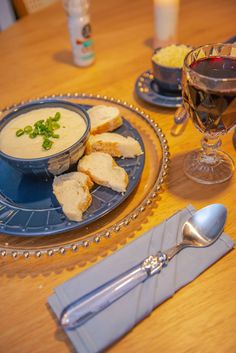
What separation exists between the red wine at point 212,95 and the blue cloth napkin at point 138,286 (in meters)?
0.20

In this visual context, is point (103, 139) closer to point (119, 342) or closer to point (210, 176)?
point (210, 176)

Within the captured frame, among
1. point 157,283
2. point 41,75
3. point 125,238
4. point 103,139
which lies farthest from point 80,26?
point 157,283

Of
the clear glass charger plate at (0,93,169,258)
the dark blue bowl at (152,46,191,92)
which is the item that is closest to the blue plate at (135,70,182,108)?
the dark blue bowl at (152,46,191,92)

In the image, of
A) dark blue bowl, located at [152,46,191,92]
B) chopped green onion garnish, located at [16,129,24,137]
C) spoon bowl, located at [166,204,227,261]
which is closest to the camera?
spoon bowl, located at [166,204,227,261]

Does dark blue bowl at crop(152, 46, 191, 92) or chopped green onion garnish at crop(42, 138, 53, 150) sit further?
dark blue bowl at crop(152, 46, 191, 92)

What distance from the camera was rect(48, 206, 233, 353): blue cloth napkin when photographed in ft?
1.80

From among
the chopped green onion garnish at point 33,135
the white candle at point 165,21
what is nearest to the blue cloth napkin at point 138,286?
the chopped green onion garnish at point 33,135

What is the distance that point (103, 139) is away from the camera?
2.86 ft

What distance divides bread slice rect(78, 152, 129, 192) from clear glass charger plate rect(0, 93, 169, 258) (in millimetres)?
49

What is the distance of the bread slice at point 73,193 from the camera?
28.1 inches

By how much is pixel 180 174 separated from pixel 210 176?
70mm

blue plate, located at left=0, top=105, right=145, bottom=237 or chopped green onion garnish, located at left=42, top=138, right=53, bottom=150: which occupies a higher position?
chopped green onion garnish, located at left=42, top=138, right=53, bottom=150

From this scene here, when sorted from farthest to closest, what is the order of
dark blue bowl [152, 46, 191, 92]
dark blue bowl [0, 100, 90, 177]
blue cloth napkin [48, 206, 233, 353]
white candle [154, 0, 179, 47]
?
white candle [154, 0, 179, 47] → dark blue bowl [152, 46, 191, 92] → dark blue bowl [0, 100, 90, 177] → blue cloth napkin [48, 206, 233, 353]

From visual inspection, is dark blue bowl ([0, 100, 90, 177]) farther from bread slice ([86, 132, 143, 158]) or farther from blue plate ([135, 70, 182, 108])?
blue plate ([135, 70, 182, 108])
